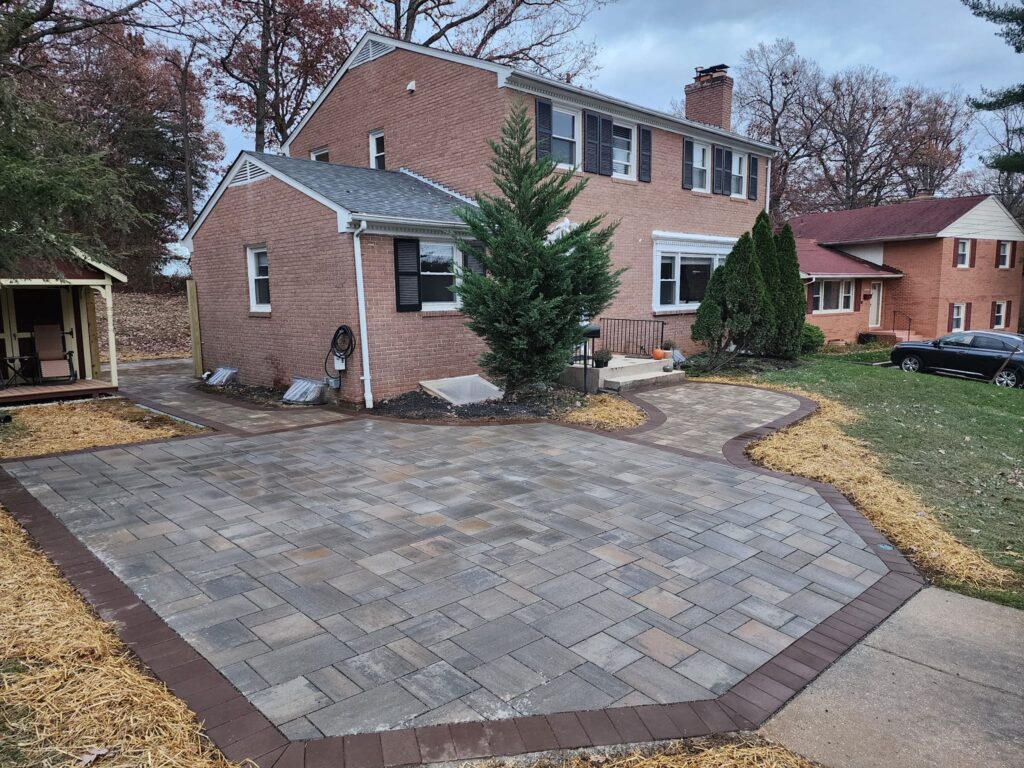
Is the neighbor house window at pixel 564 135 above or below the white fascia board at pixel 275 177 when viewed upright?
above

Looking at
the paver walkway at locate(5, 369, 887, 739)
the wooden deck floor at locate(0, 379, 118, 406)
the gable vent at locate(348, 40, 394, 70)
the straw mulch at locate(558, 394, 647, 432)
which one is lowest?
the paver walkway at locate(5, 369, 887, 739)

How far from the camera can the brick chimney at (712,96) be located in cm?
1845

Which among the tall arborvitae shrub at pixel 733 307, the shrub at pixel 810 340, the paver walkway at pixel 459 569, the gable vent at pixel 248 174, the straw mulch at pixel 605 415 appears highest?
the gable vent at pixel 248 174

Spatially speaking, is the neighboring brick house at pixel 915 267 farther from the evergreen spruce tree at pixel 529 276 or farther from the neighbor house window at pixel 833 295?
the evergreen spruce tree at pixel 529 276

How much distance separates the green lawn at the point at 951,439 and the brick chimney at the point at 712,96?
25.9 ft

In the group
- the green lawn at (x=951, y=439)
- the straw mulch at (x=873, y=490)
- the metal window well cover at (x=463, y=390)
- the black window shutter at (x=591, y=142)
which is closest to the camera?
the straw mulch at (x=873, y=490)

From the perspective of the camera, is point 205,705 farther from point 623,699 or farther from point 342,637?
point 623,699

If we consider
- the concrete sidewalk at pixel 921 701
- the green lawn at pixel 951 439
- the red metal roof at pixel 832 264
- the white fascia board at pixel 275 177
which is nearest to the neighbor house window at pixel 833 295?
the red metal roof at pixel 832 264

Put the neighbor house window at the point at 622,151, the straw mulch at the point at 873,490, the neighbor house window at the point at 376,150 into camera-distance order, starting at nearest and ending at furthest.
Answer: the straw mulch at the point at 873,490 < the neighbor house window at the point at 622,151 < the neighbor house window at the point at 376,150

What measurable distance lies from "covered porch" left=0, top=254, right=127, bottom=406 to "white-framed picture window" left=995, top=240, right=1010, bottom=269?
33.5 m

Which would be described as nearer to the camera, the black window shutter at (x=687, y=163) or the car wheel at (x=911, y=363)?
the black window shutter at (x=687, y=163)

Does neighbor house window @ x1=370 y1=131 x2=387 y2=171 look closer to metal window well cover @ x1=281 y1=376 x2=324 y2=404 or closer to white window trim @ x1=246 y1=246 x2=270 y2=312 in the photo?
white window trim @ x1=246 y1=246 x2=270 y2=312

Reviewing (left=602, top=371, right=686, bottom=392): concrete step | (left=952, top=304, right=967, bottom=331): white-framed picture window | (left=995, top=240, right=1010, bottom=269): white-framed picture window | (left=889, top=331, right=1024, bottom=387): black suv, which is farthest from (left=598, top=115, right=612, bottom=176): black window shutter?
(left=995, top=240, right=1010, bottom=269): white-framed picture window

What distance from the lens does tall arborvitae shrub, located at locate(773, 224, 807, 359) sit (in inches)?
623
